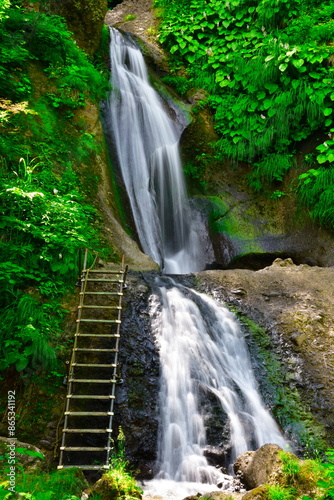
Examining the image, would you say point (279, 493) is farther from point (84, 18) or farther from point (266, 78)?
point (84, 18)

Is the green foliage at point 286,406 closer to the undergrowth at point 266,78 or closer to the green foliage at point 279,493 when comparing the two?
the green foliage at point 279,493

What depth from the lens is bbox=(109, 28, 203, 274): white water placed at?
9.14 meters

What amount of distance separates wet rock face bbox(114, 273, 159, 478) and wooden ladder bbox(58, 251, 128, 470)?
6.1 inches

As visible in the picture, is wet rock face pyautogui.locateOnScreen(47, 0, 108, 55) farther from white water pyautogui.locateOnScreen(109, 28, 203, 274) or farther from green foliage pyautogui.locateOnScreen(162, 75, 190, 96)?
green foliage pyautogui.locateOnScreen(162, 75, 190, 96)

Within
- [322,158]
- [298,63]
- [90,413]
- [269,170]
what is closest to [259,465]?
[90,413]

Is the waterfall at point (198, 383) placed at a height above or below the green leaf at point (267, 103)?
below

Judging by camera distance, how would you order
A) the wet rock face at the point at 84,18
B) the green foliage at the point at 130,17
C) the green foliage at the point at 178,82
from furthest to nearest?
the green foliage at the point at 130,17 < the green foliage at the point at 178,82 < the wet rock face at the point at 84,18

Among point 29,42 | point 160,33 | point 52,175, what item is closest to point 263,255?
point 52,175

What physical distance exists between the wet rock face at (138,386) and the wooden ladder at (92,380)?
0.51 ft

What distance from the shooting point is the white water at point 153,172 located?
360 inches

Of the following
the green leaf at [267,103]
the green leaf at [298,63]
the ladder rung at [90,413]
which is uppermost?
the green leaf at [298,63]

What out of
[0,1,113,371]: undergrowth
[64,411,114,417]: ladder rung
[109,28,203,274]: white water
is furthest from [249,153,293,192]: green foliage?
[64,411,114,417]: ladder rung

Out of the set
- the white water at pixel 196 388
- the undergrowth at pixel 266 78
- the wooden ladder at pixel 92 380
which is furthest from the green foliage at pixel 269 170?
the wooden ladder at pixel 92 380

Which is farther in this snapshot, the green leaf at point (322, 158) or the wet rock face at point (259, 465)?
the green leaf at point (322, 158)
